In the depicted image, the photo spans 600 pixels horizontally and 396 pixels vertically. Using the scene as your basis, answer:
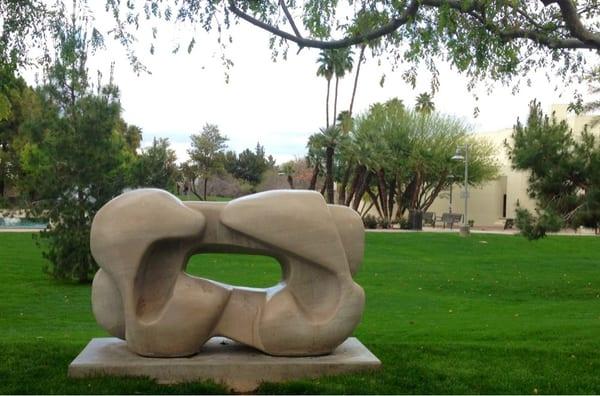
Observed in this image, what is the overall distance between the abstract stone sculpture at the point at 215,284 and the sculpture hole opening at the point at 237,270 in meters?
10.7

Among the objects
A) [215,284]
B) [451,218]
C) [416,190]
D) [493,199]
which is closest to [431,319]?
[215,284]

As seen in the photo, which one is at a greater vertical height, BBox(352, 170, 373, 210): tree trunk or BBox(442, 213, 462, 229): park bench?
BBox(352, 170, 373, 210): tree trunk

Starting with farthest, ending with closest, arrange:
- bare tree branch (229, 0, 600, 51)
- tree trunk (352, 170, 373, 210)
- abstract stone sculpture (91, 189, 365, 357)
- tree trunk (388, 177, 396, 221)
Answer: tree trunk (388, 177, 396, 221) < tree trunk (352, 170, 373, 210) < bare tree branch (229, 0, 600, 51) < abstract stone sculpture (91, 189, 365, 357)

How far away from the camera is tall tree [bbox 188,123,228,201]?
205ft

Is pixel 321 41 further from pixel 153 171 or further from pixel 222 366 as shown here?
pixel 153 171

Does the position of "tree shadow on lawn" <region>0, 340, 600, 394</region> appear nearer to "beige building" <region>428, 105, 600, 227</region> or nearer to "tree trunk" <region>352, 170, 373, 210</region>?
→ "tree trunk" <region>352, 170, 373, 210</region>

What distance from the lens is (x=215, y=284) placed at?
311 inches

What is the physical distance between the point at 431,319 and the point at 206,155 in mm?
50202

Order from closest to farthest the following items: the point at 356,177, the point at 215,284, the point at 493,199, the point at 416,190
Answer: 1. the point at 215,284
2. the point at 356,177
3. the point at 416,190
4. the point at 493,199

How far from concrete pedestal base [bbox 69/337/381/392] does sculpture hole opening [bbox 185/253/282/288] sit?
35.7ft

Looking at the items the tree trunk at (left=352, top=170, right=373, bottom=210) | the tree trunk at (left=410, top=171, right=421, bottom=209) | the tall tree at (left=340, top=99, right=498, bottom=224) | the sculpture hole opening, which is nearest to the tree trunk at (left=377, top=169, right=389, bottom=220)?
the tall tree at (left=340, top=99, right=498, bottom=224)

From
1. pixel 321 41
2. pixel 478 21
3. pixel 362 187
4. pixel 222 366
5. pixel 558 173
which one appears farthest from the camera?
pixel 362 187

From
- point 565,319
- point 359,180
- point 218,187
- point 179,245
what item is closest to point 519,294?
point 565,319

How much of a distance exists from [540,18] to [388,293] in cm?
962
